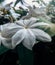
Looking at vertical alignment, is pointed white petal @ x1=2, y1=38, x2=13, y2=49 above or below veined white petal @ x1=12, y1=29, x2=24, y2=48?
below

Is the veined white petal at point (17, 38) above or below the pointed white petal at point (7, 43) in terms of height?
above

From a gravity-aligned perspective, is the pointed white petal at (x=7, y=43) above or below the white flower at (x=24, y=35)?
below

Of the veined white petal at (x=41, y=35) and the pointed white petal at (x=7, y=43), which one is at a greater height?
the veined white petal at (x=41, y=35)

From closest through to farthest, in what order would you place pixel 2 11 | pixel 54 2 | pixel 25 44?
pixel 25 44
pixel 2 11
pixel 54 2

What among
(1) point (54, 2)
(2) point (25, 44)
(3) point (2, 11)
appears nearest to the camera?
(2) point (25, 44)

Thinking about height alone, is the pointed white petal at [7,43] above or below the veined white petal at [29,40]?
below

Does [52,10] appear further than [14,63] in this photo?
Yes

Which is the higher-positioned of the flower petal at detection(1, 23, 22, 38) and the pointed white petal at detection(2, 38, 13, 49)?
the flower petal at detection(1, 23, 22, 38)

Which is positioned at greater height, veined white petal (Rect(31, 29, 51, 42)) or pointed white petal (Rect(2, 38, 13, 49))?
veined white petal (Rect(31, 29, 51, 42))

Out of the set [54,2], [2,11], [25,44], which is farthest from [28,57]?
[54,2]

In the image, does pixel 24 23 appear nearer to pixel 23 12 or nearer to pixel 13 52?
pixel 13 52
